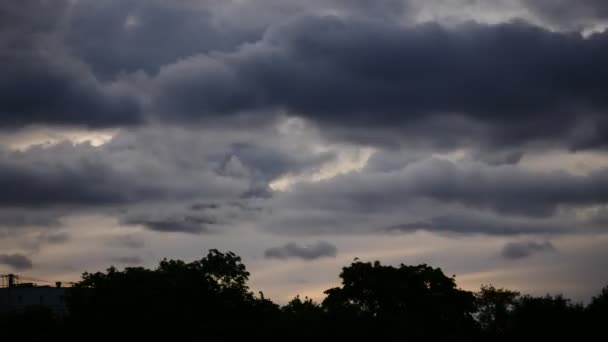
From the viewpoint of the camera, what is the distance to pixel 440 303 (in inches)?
3927

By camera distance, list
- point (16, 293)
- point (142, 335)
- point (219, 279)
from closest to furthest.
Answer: point (142, 335)
point (219, 279)
point (16, 293)

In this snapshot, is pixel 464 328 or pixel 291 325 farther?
pixel 464 328

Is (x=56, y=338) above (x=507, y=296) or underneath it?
underneath

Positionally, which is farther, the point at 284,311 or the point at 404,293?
the point at 404,293

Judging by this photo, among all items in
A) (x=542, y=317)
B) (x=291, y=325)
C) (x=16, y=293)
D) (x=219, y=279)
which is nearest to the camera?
(x=542, y=317)

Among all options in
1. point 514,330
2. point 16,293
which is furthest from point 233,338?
point 16,293

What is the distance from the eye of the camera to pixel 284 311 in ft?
293

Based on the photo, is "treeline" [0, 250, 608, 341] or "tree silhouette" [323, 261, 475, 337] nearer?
"treeline" [0, 250, 608, 341]

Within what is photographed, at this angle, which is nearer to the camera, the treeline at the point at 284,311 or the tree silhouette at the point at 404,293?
the treeline at the point at 284,311

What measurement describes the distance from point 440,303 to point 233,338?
35162mm

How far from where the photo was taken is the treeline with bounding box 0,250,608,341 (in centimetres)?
6475

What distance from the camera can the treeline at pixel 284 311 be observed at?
64.8 metres

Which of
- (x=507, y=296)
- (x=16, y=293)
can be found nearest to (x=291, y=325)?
(x=507, y=296)

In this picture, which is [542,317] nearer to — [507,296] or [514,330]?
[514,330]
